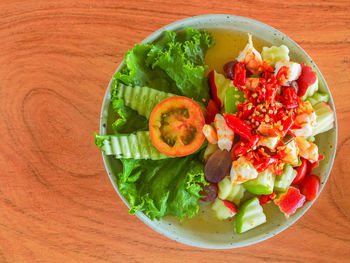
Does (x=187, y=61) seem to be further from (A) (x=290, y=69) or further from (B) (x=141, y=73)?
(A) (x=290, y=69)

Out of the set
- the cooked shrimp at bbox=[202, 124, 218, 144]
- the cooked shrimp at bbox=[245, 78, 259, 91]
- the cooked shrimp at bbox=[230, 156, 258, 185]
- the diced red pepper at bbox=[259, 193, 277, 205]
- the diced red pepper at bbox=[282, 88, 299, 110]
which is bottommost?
the diced red pepper at bbox=[259, 193, 277, 205]

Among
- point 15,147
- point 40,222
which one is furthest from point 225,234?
point 15,147

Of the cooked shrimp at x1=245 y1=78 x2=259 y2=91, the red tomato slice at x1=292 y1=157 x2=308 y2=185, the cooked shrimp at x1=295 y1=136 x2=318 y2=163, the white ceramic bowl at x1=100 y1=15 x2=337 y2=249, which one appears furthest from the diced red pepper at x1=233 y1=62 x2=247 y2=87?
the red tomato slice at x1=292 y1=157 x2=308 y2=185

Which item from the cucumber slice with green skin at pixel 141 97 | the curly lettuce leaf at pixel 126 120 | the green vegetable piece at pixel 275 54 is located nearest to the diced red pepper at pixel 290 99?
the green vegetable piece at pixel 275 54

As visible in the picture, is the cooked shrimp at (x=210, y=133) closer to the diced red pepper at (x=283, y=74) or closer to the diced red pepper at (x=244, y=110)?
the diced red pepper at (x=244, y=110)

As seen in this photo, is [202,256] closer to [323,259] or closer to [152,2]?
[323,259]

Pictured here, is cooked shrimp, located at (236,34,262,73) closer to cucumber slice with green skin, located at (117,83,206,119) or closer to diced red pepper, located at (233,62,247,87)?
diced red pepper, located at (233,62,247,87)
